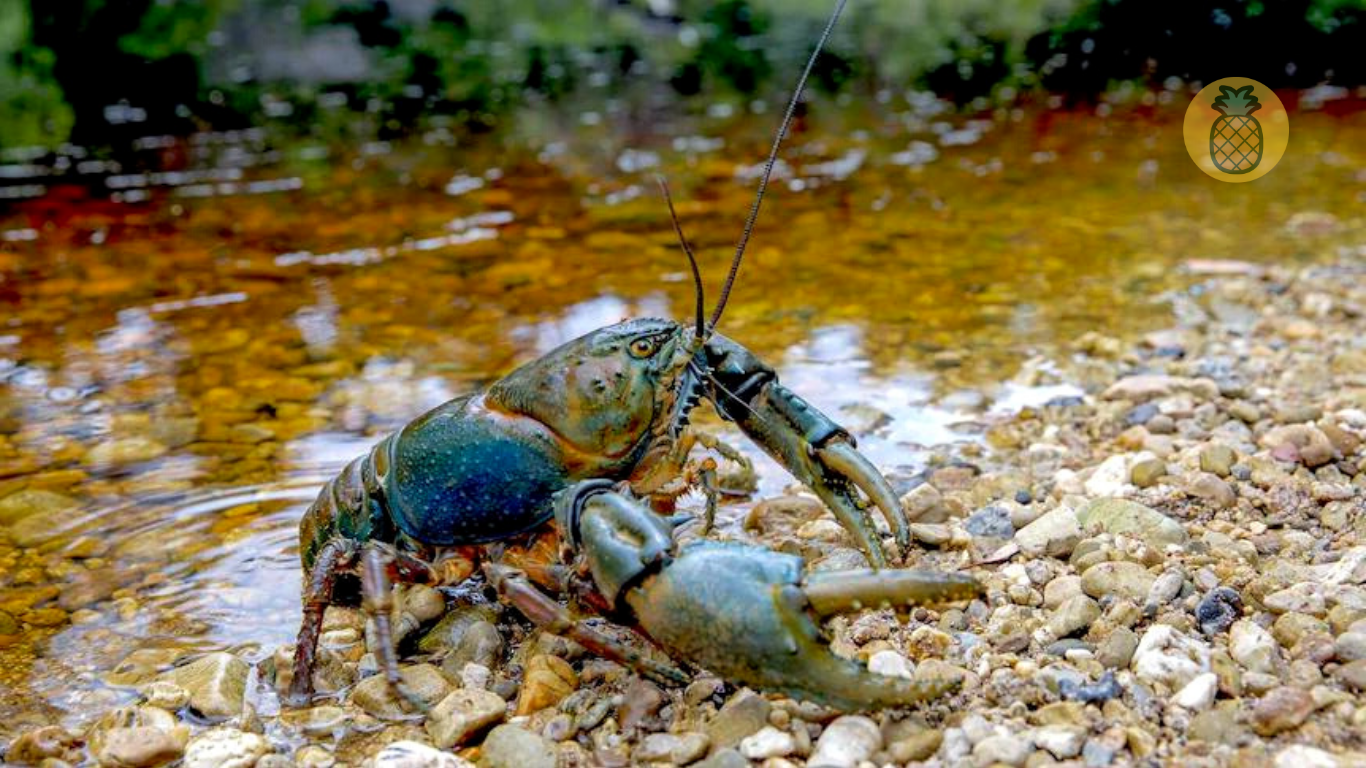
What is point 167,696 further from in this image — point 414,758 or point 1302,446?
point 1302,446

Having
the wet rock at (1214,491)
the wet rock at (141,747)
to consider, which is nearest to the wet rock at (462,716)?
the wet rock at (141,747)

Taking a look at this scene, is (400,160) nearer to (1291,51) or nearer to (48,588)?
(48,588)

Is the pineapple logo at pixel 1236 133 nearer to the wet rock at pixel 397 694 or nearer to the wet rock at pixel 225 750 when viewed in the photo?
the wet rock at pixel 397 694

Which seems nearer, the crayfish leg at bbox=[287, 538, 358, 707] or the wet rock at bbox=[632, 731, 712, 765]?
the wet rock at bbox=[632, 731, 712, 765]

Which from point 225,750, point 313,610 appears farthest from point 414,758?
point 313,610

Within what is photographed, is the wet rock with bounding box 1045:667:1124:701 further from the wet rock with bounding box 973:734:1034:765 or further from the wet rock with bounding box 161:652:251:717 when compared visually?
the wet rock with bounding box 161:652:251:717

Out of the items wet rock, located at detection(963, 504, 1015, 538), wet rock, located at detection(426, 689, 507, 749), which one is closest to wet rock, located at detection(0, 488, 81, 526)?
wet rock, located at detection(426, 689, 507, 749)
